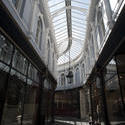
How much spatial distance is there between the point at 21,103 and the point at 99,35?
603 centimetres

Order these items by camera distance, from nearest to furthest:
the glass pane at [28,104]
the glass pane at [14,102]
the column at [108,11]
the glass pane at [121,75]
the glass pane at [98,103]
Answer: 1. the glass pane at [14,102]
2. the glass pane at [121,75]
3. the column at [108,11]
4. the glass pane at [28,104]
5. the glass pane at [98,103]

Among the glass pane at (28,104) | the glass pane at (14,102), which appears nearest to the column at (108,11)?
the glass pane at (14,102)

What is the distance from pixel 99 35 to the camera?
24.9 ft

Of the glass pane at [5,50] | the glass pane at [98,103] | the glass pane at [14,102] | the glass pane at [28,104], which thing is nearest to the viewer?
the glass pane at [5,50]

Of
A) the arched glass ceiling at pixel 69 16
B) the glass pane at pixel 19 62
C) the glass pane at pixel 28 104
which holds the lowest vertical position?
the glass pane at pixel 28 104

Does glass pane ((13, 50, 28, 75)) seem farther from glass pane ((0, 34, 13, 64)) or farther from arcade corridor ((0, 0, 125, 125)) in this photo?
glass pane ((0, 34, 13, 64))

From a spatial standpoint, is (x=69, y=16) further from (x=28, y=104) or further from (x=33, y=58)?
(x=28, y=104)

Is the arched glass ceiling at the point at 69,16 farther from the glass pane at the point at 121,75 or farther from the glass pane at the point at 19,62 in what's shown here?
the glass pane at the point at 121,75

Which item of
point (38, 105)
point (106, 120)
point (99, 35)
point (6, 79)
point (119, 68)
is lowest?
point (106, 120)

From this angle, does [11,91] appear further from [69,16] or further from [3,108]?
[69,16]

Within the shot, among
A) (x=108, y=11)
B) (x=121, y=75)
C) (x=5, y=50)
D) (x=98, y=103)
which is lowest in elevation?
(x=98, y=103)

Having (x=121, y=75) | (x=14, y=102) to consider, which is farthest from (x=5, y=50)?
(x=121, y=75)

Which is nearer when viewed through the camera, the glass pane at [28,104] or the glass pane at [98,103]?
the glass pane at [28,104]

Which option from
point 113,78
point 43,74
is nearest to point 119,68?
point 113,78
